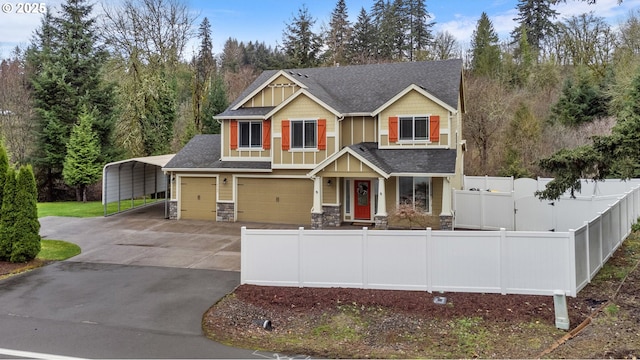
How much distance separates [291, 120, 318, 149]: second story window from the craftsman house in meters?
0.05

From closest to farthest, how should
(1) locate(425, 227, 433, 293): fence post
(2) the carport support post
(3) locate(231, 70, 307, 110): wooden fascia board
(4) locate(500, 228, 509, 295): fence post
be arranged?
(2) the carport support post
(4) locate(500, 228, 509, 295): fence post
(1) locate(425, 227, 433, 293): fence post
(3) locate(231, 70, 307, 110): wooden fascia board

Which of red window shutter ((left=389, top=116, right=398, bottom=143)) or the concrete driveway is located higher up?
red window shutter ((left=389, top=116, right=398, bottom=143))

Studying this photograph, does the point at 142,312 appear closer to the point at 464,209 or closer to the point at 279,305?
the point at 279,305

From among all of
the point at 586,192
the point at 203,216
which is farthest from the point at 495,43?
the point at 203,216

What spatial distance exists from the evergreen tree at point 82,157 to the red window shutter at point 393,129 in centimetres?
2058

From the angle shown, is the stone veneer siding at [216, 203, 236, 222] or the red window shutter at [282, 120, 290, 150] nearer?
the red window shutter at [282, 120, 290, 150]

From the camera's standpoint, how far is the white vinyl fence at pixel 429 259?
8.36 metres

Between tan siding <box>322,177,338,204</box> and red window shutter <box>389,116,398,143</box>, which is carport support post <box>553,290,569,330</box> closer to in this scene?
tan siding <box>322,177,338,204</box>

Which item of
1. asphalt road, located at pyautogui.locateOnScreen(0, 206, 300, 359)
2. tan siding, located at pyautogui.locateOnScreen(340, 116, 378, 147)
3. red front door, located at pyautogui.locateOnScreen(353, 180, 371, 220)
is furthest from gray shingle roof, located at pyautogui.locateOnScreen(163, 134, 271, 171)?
asphalt road, located at pyautogui.locateOnScreen(0, 206, 300, 359)

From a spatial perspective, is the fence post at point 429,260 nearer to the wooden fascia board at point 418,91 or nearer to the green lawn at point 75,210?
the wooden fascia board at point 418,91

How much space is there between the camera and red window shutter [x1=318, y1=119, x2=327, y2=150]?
61.6 ft

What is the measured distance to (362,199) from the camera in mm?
18703

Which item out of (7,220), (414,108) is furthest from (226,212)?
(414,108)

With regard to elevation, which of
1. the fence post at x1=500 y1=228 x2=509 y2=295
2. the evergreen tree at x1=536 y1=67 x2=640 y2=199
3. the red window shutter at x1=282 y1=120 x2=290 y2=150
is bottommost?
the fence post at x1=500 y1=228 x2=509 y2=295
